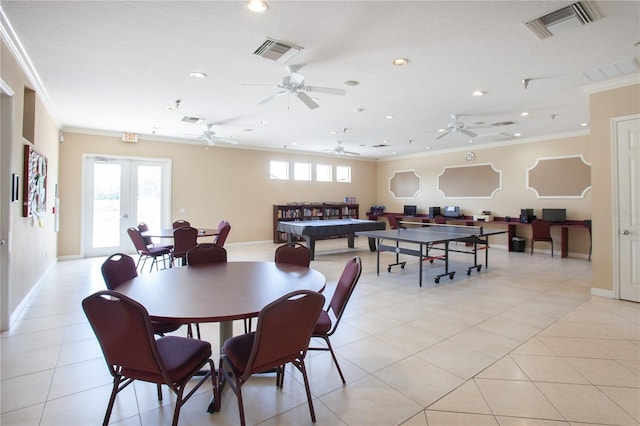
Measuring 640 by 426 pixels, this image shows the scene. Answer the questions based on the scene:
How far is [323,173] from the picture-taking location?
1103cm

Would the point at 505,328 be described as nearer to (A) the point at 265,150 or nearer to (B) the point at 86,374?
(B) the point at 86,374

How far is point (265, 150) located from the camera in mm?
9633

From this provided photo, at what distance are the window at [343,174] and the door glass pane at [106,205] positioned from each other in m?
6.51

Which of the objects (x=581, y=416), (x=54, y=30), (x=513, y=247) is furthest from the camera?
(x=513, y=247)

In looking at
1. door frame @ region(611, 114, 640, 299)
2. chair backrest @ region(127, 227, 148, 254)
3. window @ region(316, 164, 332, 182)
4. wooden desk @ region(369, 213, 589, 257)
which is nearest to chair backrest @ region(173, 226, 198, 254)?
chair backrest @ region(127, 227, 148, 254)

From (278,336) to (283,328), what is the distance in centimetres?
5

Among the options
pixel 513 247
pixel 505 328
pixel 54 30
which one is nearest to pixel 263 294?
pixel 505 328

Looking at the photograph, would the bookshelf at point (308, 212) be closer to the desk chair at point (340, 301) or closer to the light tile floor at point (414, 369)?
the light tile floor at point (414, 369)

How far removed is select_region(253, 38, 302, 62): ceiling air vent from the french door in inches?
223

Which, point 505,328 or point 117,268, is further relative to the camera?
point 505,328

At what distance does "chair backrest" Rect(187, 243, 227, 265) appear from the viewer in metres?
3.03

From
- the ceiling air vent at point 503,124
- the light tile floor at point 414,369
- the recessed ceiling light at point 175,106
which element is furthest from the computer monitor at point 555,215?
the recessed ceiling light at point 175,106

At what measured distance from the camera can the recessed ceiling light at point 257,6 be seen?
2.54 m

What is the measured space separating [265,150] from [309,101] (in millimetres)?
5767
